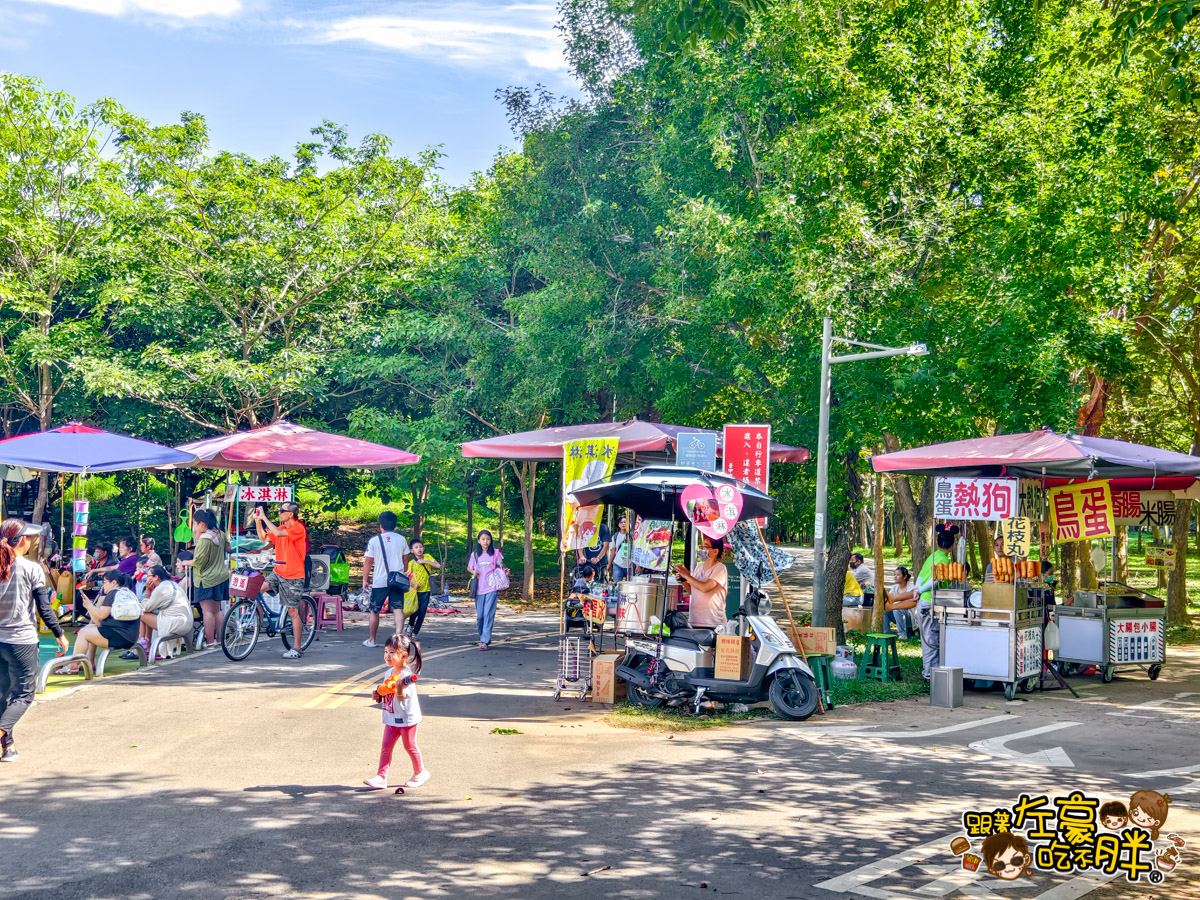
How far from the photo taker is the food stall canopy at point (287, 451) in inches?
615

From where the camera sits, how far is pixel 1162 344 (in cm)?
2195

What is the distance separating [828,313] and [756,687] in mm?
6404

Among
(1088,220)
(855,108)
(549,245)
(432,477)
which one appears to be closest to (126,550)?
(432,477)

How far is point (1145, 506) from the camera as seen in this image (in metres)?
16.3

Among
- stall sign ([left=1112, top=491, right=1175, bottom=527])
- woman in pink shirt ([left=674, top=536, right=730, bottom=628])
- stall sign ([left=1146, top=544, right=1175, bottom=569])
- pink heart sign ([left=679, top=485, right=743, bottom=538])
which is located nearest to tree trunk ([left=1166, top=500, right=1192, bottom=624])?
stall sign ([left=1146, top=544, right=1175, bottom=569])

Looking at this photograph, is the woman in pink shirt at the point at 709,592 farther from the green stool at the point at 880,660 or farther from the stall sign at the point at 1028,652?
the stall sign at the point at 1028,652

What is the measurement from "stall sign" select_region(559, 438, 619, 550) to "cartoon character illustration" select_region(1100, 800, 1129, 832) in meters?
7.03

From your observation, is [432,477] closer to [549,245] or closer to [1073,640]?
[549,245]

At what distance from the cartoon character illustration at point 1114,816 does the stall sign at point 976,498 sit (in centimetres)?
724

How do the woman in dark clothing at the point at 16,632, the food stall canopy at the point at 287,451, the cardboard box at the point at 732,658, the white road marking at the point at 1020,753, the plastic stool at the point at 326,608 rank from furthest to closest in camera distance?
the plastic stool at the point at 326,608 < the food stall canopy at the point at 287,451 < the cardboard box at the point at 732,658 < the white road marking at the point at 1020,753 < the woman in dark clothing at the point at 16,632

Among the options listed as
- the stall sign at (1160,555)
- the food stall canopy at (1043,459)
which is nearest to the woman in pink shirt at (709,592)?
the food stall canopy at (1043,459)

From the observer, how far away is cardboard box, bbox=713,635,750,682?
11.0 metres

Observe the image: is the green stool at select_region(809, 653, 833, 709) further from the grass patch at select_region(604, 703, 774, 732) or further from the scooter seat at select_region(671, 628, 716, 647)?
the scooter seat at select_region(671, 628, 716, 647)

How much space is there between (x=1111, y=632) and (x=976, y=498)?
123 inches
